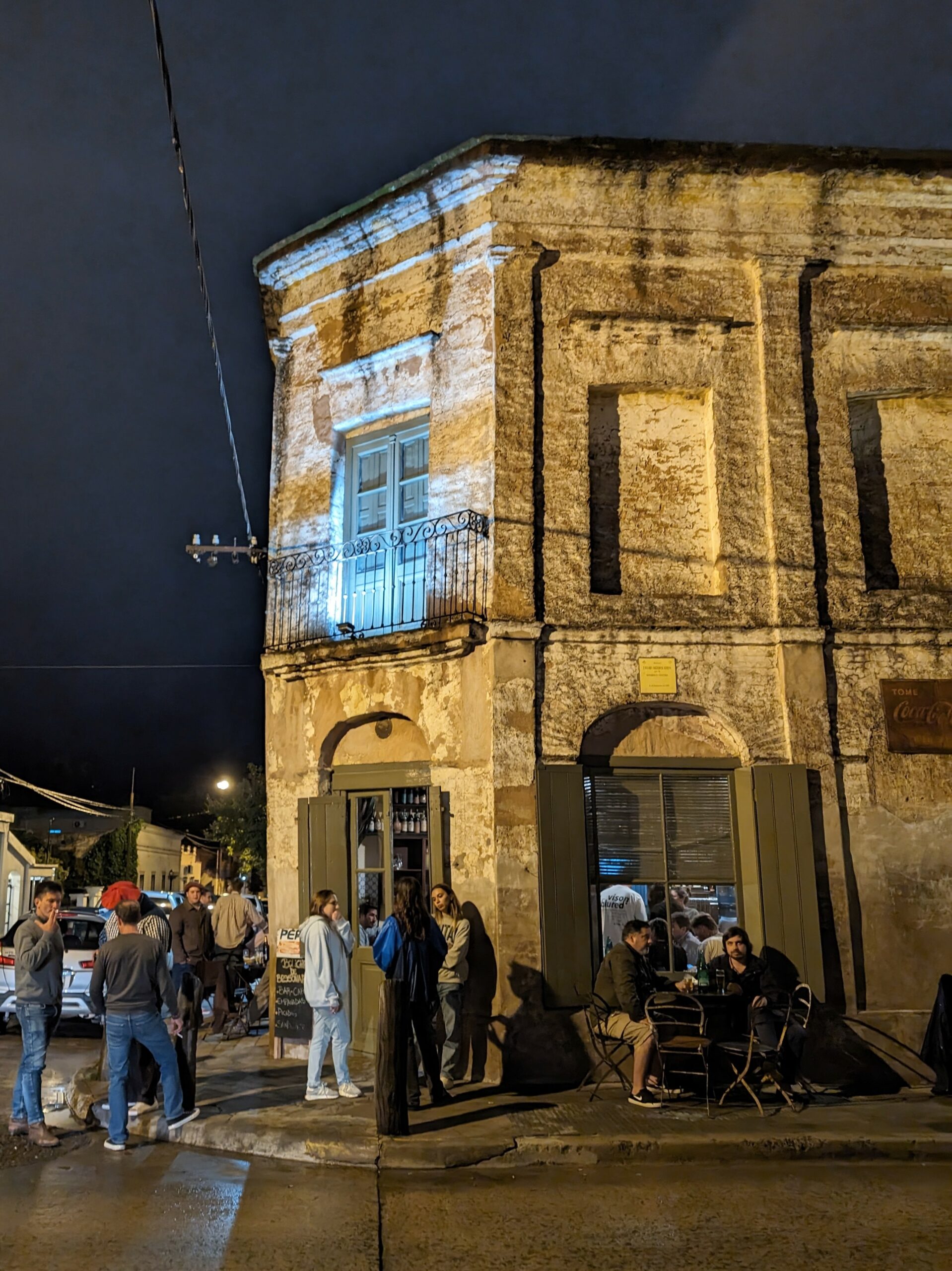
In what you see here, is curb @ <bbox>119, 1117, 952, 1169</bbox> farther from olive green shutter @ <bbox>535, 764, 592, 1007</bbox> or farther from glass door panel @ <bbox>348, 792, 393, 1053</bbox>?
glass door panel @ <bbox>348, 792, 393, 1053</bbox>

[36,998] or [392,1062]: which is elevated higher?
[36,998]

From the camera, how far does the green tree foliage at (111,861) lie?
47750mm

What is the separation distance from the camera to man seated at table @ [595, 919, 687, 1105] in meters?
7.90

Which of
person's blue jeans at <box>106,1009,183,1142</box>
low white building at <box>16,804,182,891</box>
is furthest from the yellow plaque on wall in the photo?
low white building at <box>16,804,182,891</box>

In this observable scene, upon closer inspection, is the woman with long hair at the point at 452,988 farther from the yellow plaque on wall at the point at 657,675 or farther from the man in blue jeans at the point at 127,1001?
the yellow plaque on wall at the point at 657,675

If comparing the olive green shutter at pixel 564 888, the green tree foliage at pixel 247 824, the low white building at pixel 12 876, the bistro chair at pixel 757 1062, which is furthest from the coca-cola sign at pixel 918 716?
the green tree foliage at pixel 247 824

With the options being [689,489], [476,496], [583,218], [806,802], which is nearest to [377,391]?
[476,496]

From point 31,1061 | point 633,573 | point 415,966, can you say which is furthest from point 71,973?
point 633,573

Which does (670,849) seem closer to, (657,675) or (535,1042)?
(657,675)

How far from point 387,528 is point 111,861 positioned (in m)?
41.9

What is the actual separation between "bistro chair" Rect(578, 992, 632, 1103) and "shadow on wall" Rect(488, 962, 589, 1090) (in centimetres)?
11

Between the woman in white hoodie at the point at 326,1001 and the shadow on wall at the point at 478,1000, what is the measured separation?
1115 mm

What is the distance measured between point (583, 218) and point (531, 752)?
563cm

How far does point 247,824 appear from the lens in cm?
3894
